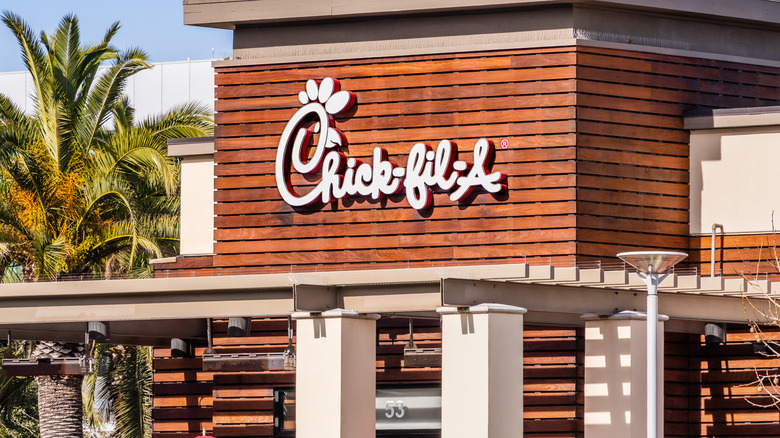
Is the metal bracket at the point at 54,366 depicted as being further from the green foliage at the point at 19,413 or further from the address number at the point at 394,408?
the green foliage at the point at 19,413

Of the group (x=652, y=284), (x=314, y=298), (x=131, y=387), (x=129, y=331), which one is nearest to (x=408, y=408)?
(x=129, y=331)

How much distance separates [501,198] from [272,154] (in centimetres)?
401

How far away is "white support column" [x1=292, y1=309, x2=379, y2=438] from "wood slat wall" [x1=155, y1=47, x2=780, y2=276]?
3.67 metres

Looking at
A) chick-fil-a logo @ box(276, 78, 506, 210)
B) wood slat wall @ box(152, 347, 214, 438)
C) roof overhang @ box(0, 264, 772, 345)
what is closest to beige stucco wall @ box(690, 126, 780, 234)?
roof overhang @ box(0, 264, 772, 345)

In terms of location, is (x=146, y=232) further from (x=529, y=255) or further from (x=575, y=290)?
(x=575, y=290)

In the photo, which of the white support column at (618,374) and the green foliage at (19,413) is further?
the green foliage at (19,413)

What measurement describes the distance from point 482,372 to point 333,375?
233 centimetres

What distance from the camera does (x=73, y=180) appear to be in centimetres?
2766

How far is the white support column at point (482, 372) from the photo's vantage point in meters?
17.7

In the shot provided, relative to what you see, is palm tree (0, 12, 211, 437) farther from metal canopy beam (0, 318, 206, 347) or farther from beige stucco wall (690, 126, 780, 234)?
beige stucco wall (690, 126, 780, 234)

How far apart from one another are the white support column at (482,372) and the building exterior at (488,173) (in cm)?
300

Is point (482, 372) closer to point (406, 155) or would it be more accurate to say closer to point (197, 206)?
point (406, 155)

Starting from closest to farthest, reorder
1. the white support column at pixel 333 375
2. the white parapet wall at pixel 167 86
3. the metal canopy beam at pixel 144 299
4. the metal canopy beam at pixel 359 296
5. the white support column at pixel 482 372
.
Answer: the white support column at pixel 482 372 → the metal canopy beam at pixel 359 296 → the white support column at pixel 333 375 → the metal canopy beam at pixel 144 299 → the white parapet wall at pixel 167 86

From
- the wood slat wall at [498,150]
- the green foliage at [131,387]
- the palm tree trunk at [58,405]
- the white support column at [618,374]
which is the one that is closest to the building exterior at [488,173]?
the wood slat wall at [498,150]
